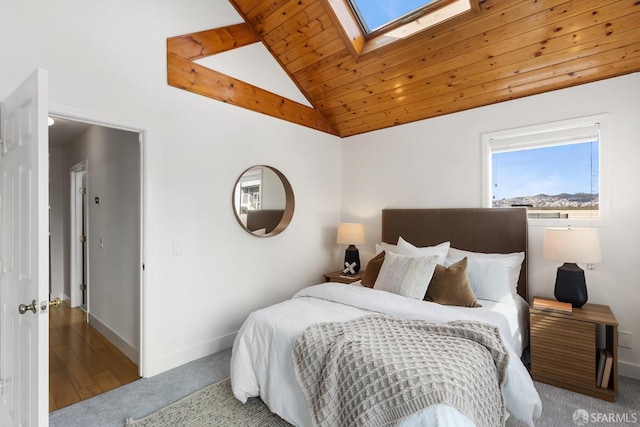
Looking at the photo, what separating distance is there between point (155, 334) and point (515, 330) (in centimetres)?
281

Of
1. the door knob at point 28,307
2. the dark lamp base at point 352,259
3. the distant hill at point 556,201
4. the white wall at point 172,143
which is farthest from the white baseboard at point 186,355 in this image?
the distant hill at point 556,201

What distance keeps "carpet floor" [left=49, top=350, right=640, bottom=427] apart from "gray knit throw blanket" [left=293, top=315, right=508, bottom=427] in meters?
0.57

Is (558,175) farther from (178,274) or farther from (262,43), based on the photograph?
(178,274)

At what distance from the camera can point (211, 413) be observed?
6.68ft

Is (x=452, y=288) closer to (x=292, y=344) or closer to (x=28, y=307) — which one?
(x=292, y=344)

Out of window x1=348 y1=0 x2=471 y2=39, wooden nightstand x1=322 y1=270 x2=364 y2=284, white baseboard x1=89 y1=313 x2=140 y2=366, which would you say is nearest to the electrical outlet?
wooden nightstand x1=322 y1=270 x2=364 y2=284

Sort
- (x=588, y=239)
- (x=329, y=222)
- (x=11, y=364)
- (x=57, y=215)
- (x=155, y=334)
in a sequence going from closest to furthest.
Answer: (x=11, y=364) → (x=588, y=239) → (x=155, y=334) → (x=329, y=222) → (x=57, y=215)

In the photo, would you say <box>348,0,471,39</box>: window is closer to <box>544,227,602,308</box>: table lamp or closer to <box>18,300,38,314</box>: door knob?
<box>544,227,602,308</box>: table lamp

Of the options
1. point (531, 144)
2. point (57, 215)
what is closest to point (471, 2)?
point (531, 144)

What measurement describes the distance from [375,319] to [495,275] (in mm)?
1318

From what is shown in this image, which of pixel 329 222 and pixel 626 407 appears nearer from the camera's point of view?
pixel 626 407

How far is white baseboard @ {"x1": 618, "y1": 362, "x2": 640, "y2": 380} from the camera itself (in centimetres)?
245

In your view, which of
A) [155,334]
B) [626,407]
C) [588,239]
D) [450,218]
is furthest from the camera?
[450,218]

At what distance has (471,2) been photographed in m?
2.35
